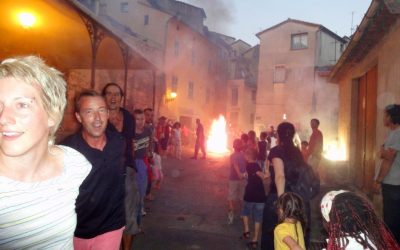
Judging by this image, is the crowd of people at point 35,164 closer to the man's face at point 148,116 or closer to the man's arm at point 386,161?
the man's arm at point 386,161

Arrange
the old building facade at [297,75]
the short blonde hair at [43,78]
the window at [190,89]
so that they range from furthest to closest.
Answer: the window at [190,89] < the old building facade at [297,75] < the short blonde hair at [43,78]

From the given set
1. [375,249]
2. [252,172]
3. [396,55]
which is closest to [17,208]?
[375,249]

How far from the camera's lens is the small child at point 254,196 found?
5.61 meters

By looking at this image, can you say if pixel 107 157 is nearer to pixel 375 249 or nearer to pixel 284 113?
pixel 375 249

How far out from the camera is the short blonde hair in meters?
1.59

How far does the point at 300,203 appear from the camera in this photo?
3.34 meters

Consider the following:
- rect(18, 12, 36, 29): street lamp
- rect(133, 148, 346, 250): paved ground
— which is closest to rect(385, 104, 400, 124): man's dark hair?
rect(133, 148, 346, 250): paved ground

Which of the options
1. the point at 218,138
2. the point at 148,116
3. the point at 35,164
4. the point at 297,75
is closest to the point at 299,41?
the point at 297,75

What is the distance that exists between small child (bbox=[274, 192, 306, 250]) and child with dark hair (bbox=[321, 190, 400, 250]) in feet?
2.39

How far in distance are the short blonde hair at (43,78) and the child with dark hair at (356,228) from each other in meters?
1.90

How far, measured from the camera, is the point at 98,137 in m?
3.18

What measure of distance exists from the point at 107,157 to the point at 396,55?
19.7 ft

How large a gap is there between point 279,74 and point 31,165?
31.2 meters

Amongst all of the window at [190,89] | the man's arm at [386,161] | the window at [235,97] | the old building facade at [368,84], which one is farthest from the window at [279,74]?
the man's arm at [386,161]
